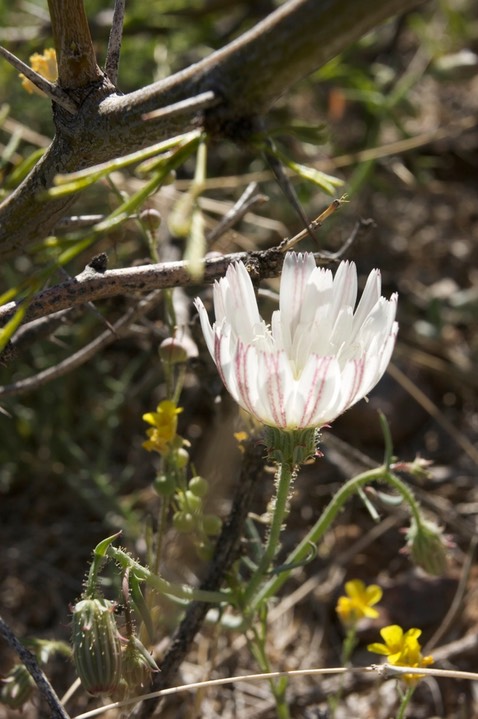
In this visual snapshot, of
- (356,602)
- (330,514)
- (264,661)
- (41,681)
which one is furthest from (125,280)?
(356,602)

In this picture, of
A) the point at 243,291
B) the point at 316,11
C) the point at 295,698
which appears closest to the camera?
the point at 316,11

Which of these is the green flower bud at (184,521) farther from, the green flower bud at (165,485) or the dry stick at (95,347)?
the dry stick at (95,347)

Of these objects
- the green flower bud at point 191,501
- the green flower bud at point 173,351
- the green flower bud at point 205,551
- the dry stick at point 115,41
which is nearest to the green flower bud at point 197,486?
the green flower bud at point 191,501

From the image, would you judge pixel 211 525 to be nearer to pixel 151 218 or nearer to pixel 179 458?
pixel 179 458

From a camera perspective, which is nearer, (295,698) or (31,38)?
(295,698)

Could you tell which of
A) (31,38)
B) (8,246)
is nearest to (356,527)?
(8,246)

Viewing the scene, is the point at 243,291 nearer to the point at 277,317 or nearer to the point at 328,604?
the point at 277,317
